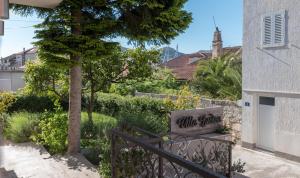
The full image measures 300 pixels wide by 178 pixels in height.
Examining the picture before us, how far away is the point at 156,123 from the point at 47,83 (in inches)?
200

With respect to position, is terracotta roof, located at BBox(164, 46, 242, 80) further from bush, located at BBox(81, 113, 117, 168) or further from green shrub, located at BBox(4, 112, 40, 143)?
green shrub, located at BBox(4, 112, 40, 143)

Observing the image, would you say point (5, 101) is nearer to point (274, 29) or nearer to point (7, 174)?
point (7, 174)

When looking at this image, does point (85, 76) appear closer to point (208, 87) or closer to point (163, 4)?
point (163, 4)

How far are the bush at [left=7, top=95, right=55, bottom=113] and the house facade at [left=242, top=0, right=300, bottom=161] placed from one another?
10.2 meters

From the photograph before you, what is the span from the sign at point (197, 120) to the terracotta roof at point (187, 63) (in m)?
17.9

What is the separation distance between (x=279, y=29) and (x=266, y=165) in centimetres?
539

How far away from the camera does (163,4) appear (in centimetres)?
867

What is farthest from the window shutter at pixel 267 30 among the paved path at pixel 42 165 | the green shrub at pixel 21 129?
the green shrub at pixel 21 129

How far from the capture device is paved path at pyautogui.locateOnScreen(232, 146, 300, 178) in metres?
11.5

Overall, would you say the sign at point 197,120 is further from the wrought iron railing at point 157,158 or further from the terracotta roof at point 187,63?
the terracotta roof at point 187,63

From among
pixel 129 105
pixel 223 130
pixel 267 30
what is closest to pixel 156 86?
pixel 129 105

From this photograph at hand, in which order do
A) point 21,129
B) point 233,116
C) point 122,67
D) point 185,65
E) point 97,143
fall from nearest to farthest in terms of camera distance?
point 97,143, point 21,129, point 122,67, point 233,116, point 185,65

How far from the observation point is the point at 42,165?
8.60 meters

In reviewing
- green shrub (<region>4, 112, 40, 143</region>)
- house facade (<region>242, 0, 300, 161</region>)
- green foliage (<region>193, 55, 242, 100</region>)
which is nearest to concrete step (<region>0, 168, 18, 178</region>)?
green shrub (<region>4, 112, 40, 143</region>)
